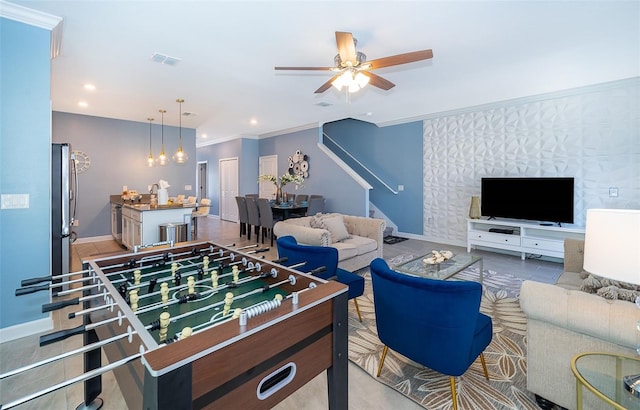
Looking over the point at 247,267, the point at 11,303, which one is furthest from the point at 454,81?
the point at 11,303

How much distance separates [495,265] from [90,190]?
8186mm

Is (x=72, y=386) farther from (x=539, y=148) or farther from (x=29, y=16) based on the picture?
(x=539, y=148)

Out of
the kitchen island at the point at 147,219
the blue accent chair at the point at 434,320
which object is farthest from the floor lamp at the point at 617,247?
the kitchen island at the point at 147,219

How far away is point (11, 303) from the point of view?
2.56 m

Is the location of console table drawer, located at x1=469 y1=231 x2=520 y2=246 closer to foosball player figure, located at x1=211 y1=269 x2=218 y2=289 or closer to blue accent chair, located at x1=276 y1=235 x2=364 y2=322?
blue accent chair, located at x1=276 y1=235 x2=364 y2=322

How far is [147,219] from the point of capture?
4590mm

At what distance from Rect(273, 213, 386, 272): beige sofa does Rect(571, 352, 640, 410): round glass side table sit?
2.47 metres

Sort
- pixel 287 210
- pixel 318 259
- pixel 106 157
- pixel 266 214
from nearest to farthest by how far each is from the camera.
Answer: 1. pixel 318 259
2. pixel 266 214
3. pixel 287 210
4. pixel 106 157

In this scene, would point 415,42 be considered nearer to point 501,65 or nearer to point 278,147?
point 501,65

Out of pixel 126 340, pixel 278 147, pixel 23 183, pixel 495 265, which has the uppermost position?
pixel 278 147

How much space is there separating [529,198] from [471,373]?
3.96m

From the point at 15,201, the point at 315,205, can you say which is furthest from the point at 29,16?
the point at 315,205

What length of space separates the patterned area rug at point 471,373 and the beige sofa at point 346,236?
933mm

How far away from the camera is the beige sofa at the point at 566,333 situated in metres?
1.39
